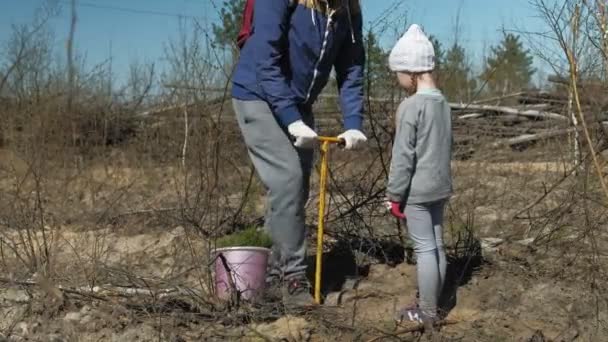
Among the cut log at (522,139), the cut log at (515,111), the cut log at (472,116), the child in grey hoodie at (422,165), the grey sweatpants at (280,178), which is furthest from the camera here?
the cut log at (515,111)

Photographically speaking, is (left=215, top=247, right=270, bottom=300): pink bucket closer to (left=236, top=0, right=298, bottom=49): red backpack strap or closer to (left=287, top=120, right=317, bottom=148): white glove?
(left=287, top=120, right=317, bottom=148): white glove

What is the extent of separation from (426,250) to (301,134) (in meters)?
0.77

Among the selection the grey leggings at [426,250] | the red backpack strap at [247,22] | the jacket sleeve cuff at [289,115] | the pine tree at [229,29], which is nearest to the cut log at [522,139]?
the pine tree at [229,29]

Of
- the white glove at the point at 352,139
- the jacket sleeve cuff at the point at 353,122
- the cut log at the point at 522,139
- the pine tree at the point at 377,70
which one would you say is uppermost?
the pine tree at the point at 377,70

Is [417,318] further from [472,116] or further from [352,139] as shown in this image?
[472,116]

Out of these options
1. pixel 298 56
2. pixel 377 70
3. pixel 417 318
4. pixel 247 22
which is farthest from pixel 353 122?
pixel 377 70

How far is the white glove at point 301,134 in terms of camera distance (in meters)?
3.33

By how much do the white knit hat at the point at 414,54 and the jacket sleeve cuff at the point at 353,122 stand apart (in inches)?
12.5

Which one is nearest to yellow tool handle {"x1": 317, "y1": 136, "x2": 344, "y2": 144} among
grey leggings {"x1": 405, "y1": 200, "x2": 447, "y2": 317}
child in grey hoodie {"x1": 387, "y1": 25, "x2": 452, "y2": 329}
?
child in grey hoodie {"x1": 387, "y1": 25, "x2": 452, "y2": 329}

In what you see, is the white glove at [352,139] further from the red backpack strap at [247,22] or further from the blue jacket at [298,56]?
the red backpack strap at [247,22]

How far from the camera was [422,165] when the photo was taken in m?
3.46

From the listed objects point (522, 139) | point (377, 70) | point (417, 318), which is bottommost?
point (417, 318)

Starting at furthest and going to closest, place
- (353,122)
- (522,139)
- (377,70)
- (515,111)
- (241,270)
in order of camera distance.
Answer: (515,111) → (522,139) → (377,70) → (353,122) → (241,270)

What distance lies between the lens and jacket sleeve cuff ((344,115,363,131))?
3705 mm
